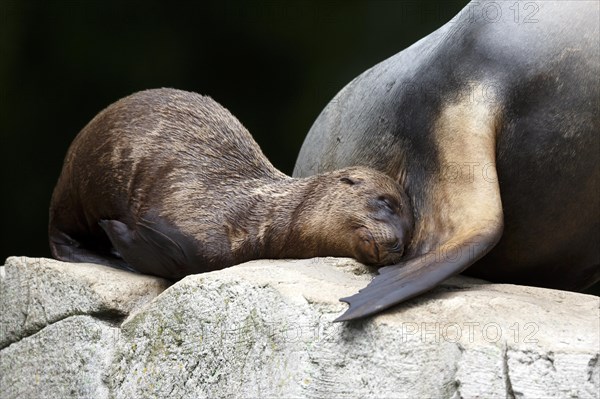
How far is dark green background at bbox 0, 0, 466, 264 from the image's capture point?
8.69 m

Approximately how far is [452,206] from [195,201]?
106 centimetres

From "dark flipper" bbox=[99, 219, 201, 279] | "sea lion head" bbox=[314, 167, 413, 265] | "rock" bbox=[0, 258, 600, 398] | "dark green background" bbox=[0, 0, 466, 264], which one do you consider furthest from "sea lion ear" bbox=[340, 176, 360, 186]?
"dark green background" bbox=[0, 0, 466, 264]

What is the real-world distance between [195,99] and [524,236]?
163 cm

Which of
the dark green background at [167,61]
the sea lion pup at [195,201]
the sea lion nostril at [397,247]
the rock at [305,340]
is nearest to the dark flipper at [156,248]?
the sea lion pup at [195,201]

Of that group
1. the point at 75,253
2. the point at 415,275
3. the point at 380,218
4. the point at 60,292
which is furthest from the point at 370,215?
the point at 75,253

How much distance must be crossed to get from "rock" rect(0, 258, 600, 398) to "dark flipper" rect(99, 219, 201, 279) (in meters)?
0.13

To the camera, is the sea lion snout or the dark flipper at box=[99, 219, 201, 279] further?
the dark flipper at box=[99, 219, 201, 279]

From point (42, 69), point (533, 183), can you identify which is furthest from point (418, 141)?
point (42, 69)

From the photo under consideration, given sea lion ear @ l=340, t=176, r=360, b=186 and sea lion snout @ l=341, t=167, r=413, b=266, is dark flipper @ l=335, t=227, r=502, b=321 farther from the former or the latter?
sea lion ear @ l=340, t=176, r=360, b=186

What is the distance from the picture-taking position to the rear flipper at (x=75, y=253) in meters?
4.98

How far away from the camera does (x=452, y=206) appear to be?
4.13 m

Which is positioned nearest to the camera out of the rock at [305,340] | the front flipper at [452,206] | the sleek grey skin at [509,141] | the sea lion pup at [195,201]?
the rock at [305,340]

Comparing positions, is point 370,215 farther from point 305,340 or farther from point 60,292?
point 60,292

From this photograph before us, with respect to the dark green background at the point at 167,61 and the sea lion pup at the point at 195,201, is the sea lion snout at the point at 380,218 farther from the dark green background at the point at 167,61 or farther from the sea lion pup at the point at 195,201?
the dark green background at the point at 167,61
